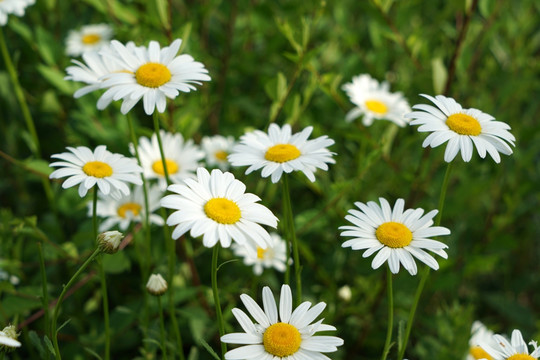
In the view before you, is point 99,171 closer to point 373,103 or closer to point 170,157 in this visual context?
point 170,157

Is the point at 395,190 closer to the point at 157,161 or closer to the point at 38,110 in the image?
the point at 157,161

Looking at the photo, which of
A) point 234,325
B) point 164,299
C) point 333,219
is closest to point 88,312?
point 164,299

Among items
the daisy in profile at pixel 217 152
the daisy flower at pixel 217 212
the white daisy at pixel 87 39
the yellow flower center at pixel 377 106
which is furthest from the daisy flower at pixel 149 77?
the white daisy at pixel 87 39

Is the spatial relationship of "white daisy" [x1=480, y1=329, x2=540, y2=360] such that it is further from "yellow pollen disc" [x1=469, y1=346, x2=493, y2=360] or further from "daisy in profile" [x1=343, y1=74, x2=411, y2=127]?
"daisy in profile" [x1=343, y1=74, x2=411, y2=127]

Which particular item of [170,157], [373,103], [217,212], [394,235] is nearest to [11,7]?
[170,157]

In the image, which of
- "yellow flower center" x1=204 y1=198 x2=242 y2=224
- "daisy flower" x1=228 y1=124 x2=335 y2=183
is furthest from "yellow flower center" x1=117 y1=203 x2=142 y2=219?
"yellow flower center" x1=204 y1=198 x2=242 y2=224
